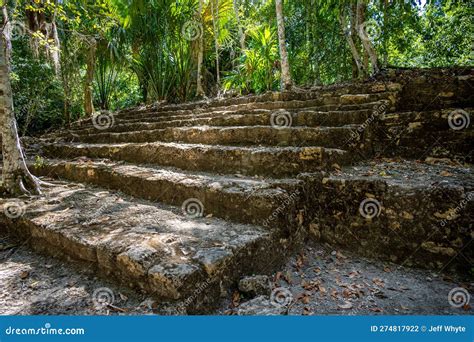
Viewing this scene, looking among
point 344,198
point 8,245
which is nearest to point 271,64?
point 344,198

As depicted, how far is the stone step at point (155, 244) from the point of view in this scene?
1514mm

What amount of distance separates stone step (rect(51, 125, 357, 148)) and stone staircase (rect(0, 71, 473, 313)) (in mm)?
14

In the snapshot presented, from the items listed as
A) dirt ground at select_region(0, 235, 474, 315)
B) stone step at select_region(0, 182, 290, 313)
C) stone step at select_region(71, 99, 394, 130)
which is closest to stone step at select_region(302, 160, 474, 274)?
dirt ground at select_region(0, 235, 474, 315)

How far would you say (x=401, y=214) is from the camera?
6.76 ft

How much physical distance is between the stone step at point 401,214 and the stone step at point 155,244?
1.80 ft

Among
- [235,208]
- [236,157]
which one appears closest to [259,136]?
[236,157]

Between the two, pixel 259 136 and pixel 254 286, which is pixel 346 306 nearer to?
pixel 254 286

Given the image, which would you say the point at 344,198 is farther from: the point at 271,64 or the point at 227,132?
the point at 271,64

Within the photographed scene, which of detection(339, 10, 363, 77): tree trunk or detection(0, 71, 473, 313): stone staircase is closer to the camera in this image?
detection(0, 71, 473, 313): stone staircase

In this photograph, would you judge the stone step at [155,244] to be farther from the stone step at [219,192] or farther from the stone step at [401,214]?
the stone step at [401,214]

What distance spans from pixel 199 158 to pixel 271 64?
19.9ft

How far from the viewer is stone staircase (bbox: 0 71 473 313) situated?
168cm

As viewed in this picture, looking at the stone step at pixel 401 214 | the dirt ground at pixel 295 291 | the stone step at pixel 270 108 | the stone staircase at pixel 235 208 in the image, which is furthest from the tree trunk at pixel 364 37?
the dirt ground at pixel 295 291

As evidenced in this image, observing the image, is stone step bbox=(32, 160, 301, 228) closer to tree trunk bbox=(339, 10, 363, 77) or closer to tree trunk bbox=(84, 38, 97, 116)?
tree trunk bbox=(339, 10, 363, 77)
